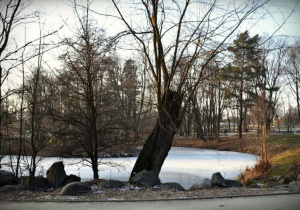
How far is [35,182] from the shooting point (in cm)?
916

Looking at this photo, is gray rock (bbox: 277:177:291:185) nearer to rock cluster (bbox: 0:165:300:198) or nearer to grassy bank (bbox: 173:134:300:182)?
grassy bank (bbox: 173:134:300:182)

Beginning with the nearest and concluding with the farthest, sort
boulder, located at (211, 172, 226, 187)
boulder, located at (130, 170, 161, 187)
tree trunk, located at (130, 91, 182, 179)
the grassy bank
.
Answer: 1. boulder, located at (130, 170, 161, 187)
2. boulder, located at (211, 172, 226, 187)
3. tree trunk, located at (130, 91, 182, 179)
4. the grassy bank

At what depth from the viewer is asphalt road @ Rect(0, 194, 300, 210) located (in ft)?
19.5

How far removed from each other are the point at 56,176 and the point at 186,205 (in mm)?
5014

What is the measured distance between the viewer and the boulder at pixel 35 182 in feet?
29.6

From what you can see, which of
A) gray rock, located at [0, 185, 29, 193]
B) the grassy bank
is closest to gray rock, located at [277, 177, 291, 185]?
the grassy bank

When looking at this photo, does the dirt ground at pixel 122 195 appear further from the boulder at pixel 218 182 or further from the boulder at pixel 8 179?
the boulder at pixel 8 179

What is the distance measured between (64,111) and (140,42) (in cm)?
333

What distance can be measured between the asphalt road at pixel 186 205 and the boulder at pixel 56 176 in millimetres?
3186

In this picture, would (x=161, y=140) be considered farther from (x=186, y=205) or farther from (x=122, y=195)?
(x=186, y=205)

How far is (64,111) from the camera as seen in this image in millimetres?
11070

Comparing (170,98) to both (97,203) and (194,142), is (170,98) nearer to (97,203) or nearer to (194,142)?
(97,203)

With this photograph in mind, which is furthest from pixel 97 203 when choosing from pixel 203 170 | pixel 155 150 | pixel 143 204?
pixel 203 170

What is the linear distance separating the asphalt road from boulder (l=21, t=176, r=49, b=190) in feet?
8.46
